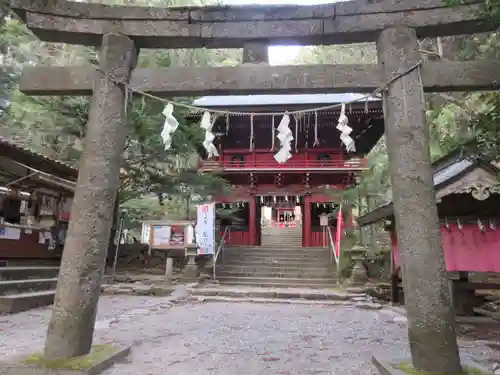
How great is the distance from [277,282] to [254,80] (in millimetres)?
10598

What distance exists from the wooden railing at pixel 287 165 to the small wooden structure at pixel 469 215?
11.0 meters

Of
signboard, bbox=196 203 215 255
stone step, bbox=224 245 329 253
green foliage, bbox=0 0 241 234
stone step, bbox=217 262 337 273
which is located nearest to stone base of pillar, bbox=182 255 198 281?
signboard, bbox=196 203 215 255

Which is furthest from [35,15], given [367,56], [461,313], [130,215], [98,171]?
[367,56]

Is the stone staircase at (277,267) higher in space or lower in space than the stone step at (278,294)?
higher

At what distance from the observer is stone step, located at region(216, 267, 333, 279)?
47.7ft

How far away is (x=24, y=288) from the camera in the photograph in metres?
8.38

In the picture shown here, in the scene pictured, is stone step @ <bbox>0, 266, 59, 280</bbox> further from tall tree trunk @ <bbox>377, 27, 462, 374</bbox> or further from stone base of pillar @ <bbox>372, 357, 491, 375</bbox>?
tall tree trunk @ <bbox>377, 27, 462, 374</bbox>

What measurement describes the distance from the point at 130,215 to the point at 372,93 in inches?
583

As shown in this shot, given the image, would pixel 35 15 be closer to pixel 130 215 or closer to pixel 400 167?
pixel 400 167

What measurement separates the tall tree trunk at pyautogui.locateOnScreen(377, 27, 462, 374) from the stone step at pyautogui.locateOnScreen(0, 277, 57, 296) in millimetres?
7603

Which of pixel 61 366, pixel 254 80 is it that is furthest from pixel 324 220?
pixel 61 366

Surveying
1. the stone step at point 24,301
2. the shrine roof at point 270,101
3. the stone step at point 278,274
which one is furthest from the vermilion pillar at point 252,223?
the stone step at point 24,301

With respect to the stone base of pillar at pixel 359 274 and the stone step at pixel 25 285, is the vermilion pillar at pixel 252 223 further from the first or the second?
the stone step at pixel 25 285

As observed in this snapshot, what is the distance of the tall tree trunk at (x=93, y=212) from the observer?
374 cm
